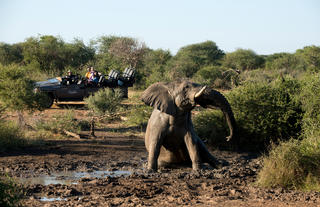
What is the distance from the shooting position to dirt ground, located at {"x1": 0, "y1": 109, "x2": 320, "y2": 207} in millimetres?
A: 6613

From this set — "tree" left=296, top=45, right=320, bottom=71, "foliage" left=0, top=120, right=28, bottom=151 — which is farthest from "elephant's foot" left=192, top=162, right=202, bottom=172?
"tree" left=296, top=45, right=320, bottom=71

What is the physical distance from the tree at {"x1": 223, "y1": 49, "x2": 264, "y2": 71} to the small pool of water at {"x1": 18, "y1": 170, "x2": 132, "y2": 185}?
33.2m

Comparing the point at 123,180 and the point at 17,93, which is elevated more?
the point at 17,93

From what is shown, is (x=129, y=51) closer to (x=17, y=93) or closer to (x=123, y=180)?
(x=17, y=93)

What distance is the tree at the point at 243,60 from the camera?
138ft

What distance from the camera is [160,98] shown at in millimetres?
9031

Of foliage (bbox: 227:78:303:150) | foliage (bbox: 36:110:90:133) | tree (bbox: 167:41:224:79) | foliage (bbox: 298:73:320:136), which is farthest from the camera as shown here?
tree (bbox: 167:41:224:79)

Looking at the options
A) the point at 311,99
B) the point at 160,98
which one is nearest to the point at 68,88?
the point at 311,99

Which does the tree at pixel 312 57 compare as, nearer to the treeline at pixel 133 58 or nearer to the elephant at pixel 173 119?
the treeline at pixel 133 58

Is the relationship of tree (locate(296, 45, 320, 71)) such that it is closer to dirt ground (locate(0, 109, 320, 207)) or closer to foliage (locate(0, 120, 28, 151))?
dirt ground (locate(0, 109, 320, 207))

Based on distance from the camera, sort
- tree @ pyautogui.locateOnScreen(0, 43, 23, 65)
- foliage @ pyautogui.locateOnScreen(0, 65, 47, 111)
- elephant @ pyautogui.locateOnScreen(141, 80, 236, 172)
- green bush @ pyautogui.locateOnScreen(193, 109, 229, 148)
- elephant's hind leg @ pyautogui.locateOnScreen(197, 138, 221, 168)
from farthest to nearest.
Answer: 1. tree @ pyautogui.locateOnScreen(0, 43, 23, 65)
2. foliage @ pyautogui.locateOnScreen(0, 65, 47, 111)
3. green bush @ pyautogui.locateOnScreen(193, 109, 229, 148)
4. elephant's hind leg @ pyautogui.locateOnScreen(197, 138, 221, 168)
5. elephant @ pyautogui.locateOnScreen(141, 80, 236, 172)

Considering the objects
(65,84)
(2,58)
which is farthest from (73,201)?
(2,58)

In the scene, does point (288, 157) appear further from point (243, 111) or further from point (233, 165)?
point (243, 111)

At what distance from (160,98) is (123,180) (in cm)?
187
